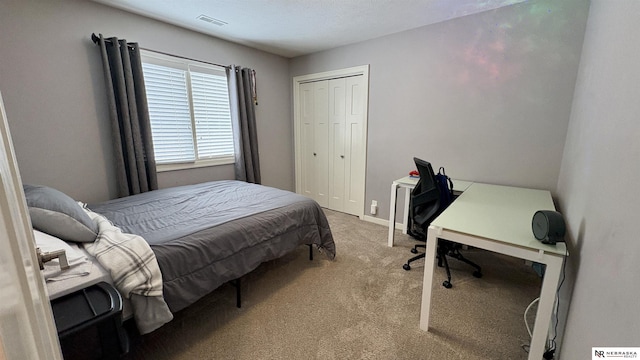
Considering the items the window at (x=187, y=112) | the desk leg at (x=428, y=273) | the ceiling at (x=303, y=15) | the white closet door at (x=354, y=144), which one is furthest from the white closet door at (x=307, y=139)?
the desk leg at (x=428, y=273)

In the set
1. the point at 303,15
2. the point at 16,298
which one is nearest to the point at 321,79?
the point at 303,15

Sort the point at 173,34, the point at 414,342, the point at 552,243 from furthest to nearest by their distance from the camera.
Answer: the point at 173,34, the point at 414,342, the point at 552,243

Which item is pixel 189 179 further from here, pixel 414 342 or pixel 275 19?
pixel 414 342

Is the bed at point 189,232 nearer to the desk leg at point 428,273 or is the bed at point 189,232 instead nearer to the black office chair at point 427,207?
the black office chair at point 427,207

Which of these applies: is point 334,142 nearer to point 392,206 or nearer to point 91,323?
point 392,206

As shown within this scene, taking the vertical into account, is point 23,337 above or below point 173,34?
below

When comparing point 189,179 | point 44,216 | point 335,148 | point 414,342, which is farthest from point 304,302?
point 335,148

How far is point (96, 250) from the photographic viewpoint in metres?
1.28

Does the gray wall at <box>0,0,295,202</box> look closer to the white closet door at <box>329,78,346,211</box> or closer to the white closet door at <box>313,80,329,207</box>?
the white closet door at <box>313,80,329,207</box>

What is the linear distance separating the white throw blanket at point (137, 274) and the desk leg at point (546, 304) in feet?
6.21

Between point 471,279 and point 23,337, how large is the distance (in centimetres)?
261

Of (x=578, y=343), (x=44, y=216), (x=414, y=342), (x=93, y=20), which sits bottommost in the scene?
(x=414, y=342)

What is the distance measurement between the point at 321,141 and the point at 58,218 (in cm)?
313

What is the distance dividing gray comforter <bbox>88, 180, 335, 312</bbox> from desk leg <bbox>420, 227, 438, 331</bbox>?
3.33 ft
